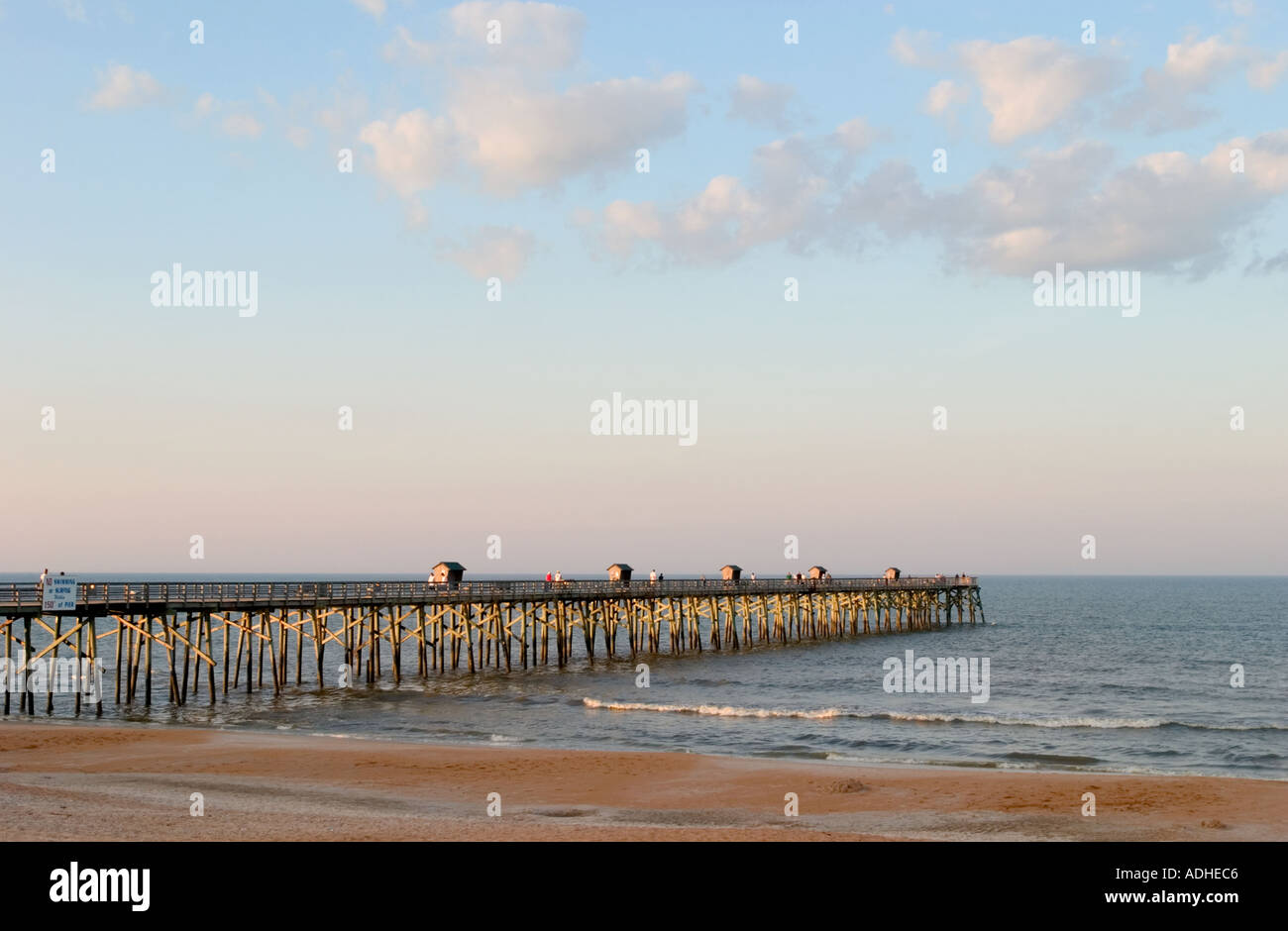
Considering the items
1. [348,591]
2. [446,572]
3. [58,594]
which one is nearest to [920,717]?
[348,591]

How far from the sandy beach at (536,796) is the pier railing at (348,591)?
15.1 ft

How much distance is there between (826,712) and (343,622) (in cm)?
3270

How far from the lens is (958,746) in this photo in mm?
31297

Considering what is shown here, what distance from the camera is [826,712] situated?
3806 centimetres

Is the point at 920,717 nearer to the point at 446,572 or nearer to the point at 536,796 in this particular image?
the point at 536,796

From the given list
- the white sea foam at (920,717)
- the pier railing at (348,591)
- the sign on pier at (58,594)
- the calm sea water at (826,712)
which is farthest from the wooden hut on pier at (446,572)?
the sign on pier at (58,594)

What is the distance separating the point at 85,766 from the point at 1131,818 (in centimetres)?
2286

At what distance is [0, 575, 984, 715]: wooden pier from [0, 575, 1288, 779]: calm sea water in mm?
1468

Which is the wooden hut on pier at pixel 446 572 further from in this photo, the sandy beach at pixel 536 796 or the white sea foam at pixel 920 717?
the sandy beach at pixel 536 796

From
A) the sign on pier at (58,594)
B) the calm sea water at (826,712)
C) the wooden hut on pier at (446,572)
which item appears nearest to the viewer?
the calm sea water at (826,712)

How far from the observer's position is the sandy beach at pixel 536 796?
57.9ft
